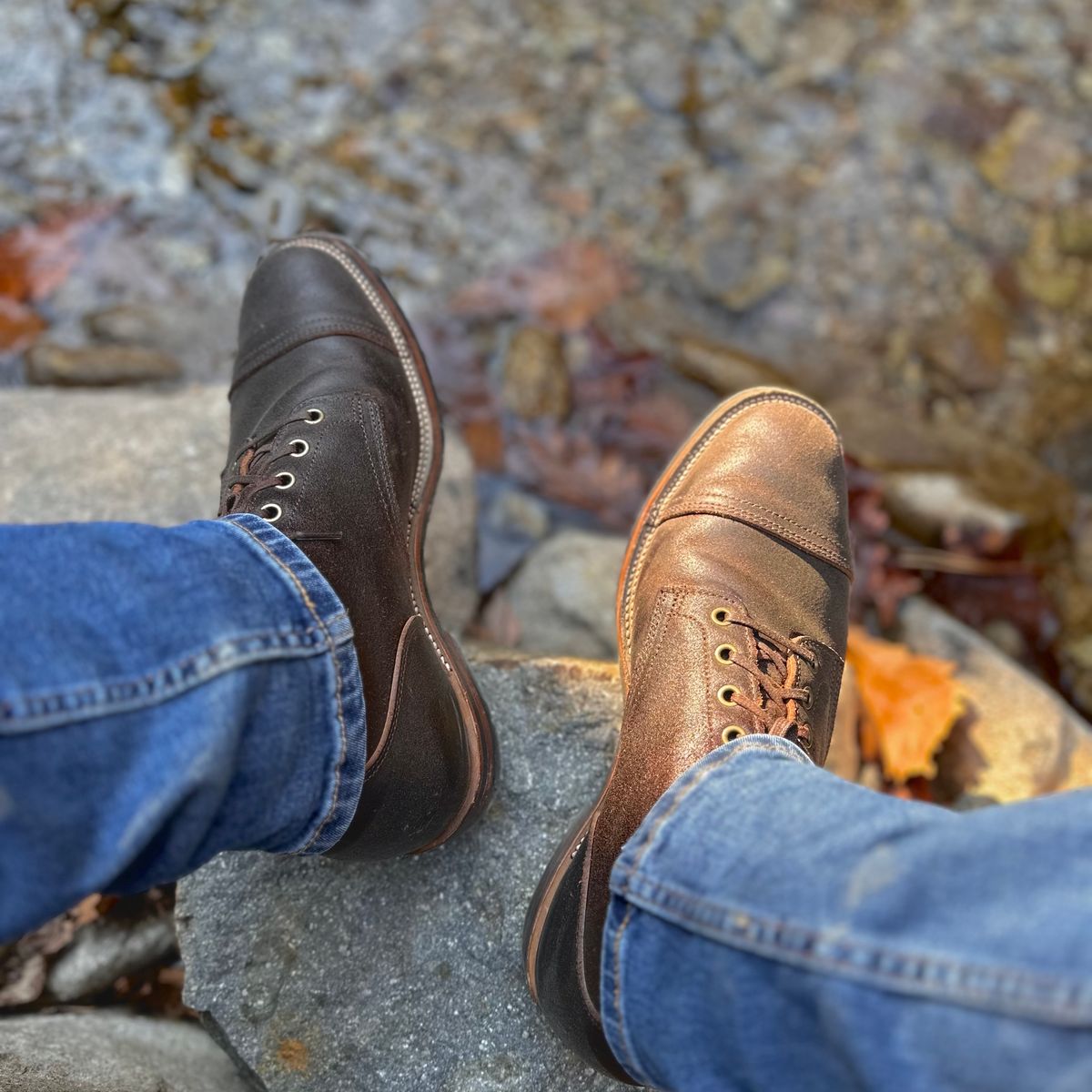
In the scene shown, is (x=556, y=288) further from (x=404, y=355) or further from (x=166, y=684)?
(x=166, y=684)

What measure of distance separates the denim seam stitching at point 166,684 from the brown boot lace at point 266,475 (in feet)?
1.06

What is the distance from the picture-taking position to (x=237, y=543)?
1.24m

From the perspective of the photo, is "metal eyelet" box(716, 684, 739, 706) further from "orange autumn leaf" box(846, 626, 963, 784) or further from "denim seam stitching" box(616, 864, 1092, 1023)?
"orange autumn leaf" box(846, 626, 963, 784)

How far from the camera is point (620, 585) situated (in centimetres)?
187

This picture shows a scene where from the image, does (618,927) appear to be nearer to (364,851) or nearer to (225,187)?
(364,851)

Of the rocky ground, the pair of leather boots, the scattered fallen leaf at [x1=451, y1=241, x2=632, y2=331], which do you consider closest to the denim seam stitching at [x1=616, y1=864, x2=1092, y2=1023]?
the pair of leather boots

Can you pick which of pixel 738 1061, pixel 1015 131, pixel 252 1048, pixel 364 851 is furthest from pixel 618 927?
pixel 1015 131

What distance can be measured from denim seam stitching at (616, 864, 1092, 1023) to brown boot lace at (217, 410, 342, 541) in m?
0.80

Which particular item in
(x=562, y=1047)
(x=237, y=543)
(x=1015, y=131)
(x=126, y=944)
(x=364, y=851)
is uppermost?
(x=1015, y=131)

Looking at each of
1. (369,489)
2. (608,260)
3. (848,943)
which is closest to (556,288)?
(608,260)

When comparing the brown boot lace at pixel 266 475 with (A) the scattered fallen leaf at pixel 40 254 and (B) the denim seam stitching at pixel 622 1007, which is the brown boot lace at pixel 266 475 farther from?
(A) the scattered fallen leaf at pixel 40 254

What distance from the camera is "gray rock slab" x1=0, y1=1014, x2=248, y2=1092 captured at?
138 centimetres

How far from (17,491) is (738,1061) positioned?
1962mm

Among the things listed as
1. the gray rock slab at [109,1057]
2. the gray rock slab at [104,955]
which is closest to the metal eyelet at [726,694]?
the gray rock slab at [109,1057]
